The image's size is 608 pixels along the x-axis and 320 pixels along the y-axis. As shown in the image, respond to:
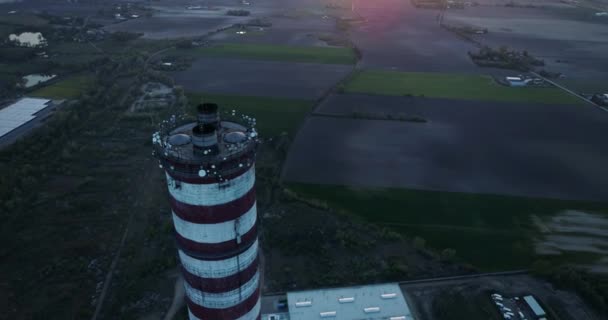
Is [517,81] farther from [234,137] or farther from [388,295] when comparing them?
[234,137]

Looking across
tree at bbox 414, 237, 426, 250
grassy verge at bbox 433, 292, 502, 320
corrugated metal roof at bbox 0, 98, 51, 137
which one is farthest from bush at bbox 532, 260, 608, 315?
corrugated metal roof at bbox 0, 98, 51, 137

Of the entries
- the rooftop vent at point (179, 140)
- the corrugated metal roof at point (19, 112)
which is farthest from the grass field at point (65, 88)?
the rooftop vent at point (179, 140)

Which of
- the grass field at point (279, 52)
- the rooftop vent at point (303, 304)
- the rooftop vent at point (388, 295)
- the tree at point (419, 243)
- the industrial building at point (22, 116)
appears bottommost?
the rooftop vent at point (303, 304)

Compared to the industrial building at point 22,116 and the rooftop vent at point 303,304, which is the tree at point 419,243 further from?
the industrial building at point 22,116

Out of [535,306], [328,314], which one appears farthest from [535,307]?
[328,314]

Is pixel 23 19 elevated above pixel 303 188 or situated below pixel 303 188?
above
